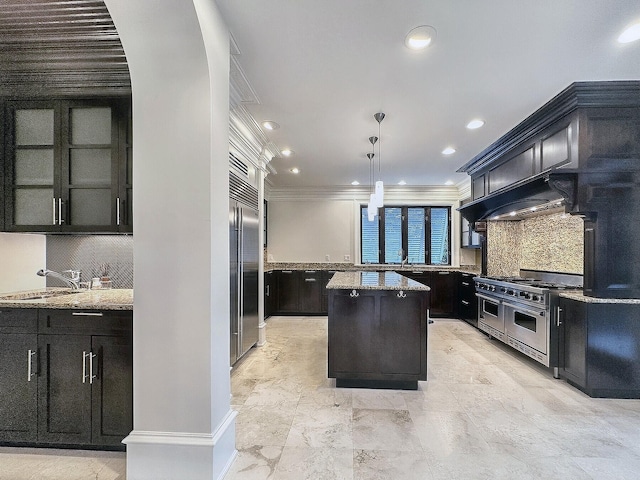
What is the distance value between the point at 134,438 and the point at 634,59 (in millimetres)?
4081

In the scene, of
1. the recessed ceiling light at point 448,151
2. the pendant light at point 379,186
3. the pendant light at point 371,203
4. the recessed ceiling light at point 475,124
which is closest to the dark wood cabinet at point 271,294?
the pendant light at point 371,203

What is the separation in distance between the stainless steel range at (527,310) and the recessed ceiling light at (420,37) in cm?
269

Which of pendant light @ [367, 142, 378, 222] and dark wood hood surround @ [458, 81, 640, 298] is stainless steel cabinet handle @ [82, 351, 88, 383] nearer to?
pendant light @ [367, 142, 378, 222]

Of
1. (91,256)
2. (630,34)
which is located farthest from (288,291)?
(630,34)

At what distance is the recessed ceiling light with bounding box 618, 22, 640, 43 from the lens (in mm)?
1900

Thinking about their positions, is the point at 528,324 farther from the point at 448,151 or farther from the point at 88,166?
the point at 88,166

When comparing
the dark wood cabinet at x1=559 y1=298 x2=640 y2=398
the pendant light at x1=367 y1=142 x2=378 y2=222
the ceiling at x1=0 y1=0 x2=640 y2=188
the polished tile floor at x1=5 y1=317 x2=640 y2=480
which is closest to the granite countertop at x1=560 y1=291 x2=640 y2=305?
the dark wood cabinet at x1=559 y1=298 x2=640 y2=398

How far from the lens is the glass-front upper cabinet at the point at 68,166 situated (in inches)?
87.0

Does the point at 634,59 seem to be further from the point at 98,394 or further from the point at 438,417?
the point at 98,394

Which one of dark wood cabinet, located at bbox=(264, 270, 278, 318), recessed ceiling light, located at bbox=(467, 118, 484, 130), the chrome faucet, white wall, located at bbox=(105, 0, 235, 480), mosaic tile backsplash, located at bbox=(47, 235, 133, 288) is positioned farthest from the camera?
dark wood cabinet, located at bbox=(264, 270, 278, 318)

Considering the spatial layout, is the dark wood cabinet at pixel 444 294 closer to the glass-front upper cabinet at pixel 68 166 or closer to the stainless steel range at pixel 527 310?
the stainless steel range at pixel 527 310

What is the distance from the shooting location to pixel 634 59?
7.36 ft

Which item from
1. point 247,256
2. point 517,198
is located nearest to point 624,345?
point 517,198

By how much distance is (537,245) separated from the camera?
4305 millimetres
